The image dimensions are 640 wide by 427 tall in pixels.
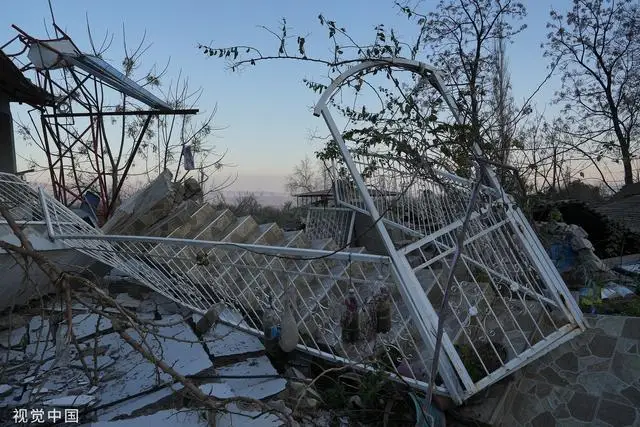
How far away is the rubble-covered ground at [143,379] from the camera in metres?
2.60

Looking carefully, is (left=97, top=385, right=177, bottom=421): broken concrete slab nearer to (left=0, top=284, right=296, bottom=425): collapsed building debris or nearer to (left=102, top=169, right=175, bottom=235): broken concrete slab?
(left=0, top=284, right=296, bottom=425): collapsed building debris

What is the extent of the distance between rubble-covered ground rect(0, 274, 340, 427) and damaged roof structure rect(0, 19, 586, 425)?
2 centimetres

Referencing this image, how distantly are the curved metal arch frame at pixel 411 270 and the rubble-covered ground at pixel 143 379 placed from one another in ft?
2.95

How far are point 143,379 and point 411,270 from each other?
7.18 ft

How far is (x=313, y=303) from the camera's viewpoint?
11.3 ft

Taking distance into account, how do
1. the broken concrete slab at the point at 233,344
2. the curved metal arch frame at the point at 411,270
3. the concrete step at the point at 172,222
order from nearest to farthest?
the curved metal arch frame at the point at 411,270 < the broken concrete slab at the point at 233,344 < the concrete step at the point at 172,222

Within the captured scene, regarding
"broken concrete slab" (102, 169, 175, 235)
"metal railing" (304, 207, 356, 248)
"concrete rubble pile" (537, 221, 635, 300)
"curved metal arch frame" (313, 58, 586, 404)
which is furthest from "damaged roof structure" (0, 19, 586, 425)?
"metal railing" (304, 207, 356, 248)

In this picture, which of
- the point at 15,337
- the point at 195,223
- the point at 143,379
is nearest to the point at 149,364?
the point at 143,379

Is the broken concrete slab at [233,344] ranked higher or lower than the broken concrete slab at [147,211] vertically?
lower

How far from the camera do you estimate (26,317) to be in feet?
13.9

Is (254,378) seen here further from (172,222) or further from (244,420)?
(172,222)

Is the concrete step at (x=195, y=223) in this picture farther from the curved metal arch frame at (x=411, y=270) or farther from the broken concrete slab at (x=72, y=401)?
the curved metal arch frame at (x=411, y=270)

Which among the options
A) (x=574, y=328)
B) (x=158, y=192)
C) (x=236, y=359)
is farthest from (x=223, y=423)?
(x=158, y=192)

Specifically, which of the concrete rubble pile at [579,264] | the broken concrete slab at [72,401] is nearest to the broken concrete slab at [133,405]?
the broken concrete slab at [72,401]
